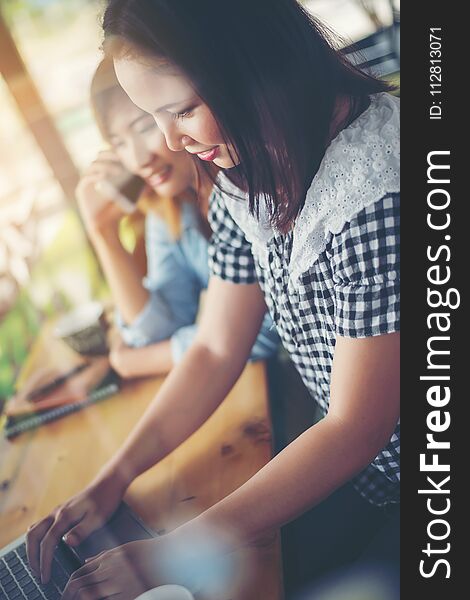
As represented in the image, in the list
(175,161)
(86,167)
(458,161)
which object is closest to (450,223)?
(458,161)

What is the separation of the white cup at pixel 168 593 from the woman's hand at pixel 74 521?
0.55 feet

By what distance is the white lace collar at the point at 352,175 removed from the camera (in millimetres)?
607

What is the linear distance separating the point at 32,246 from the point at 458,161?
0.94 meters

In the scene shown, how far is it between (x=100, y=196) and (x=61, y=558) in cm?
74

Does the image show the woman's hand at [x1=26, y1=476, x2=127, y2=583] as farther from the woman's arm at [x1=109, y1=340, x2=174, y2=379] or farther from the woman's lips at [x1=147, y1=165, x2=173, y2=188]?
the woman's lips at [x1=147, y1=165, x2=173, y2=188]

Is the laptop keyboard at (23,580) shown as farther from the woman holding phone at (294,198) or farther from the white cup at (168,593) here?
the white cup at (168,593)

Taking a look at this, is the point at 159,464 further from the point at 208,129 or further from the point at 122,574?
the point at 208,129

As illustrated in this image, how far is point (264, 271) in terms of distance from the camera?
80cm

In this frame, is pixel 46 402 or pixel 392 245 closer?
pixel 392 245

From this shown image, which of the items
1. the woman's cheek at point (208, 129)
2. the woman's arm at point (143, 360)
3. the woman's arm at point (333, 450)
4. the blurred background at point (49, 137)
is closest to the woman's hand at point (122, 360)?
the woman's arm at point (143, 360)

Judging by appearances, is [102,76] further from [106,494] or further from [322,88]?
[106,494]

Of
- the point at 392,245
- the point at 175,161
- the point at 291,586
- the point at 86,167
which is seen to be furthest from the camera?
the point at 86,167

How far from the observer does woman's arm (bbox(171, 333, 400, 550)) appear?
626 mm

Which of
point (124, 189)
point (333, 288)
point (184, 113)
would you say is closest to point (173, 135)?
point (184, 113)
